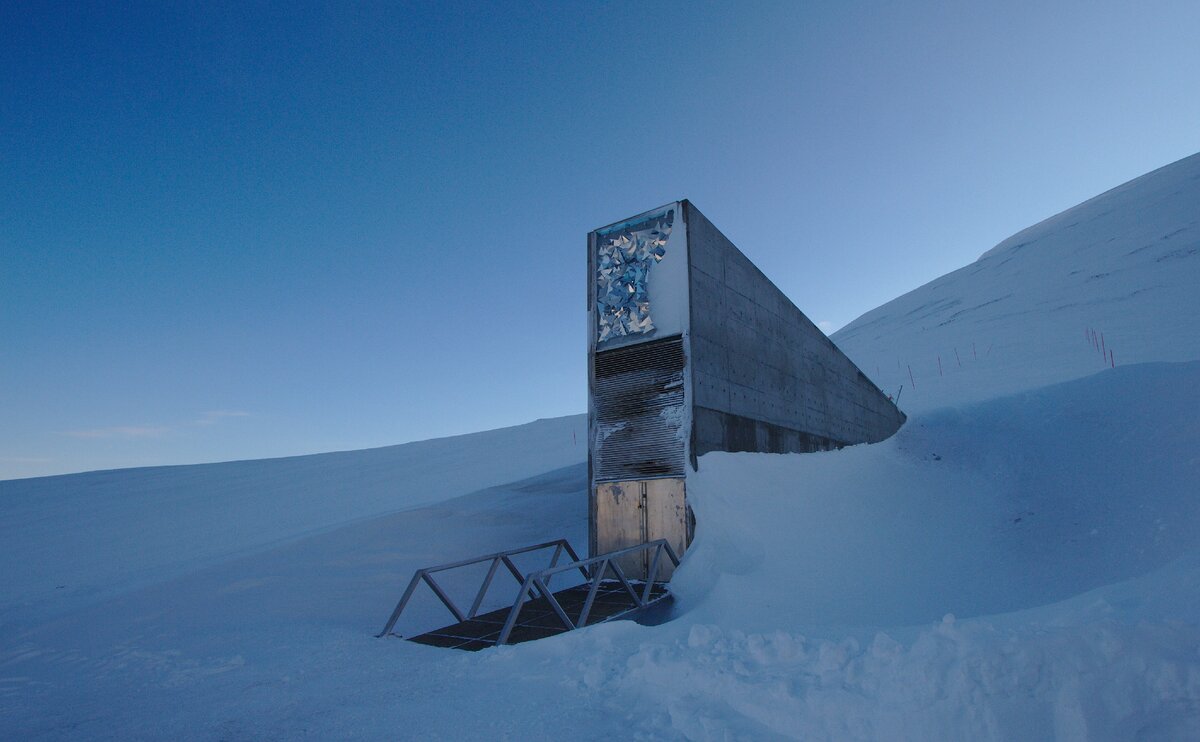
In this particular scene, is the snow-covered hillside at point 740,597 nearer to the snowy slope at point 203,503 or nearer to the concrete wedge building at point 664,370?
the snowy slope at point 203,503

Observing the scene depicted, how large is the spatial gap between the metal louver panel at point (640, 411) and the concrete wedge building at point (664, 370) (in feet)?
0.06

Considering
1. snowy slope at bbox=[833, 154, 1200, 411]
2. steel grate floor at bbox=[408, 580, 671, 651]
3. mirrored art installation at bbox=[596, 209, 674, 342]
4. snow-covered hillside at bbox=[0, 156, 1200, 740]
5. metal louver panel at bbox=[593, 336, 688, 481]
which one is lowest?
steel grate floor at bbox=[408, 580, 671, 651]

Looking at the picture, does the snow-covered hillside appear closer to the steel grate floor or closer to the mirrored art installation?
the steel grate floor

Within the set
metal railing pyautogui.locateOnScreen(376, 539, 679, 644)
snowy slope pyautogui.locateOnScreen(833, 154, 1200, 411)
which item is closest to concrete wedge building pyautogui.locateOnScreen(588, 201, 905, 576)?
metal railing pyautogui.locateOnScreen(376, 539, 679, 644)

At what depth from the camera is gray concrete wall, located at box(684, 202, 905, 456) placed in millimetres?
9914

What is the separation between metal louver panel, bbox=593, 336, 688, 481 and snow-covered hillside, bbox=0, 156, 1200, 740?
0.78 meters

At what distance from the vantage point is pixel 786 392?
1290 centimetres

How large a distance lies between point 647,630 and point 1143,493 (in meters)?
8.09

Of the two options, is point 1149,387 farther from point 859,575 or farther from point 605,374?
point 605,374

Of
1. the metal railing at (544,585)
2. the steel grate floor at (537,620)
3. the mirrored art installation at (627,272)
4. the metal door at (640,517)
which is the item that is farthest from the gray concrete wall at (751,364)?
the steel grate floor at (537,620)

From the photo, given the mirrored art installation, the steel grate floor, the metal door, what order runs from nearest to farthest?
the steel grate floor < the metal door < the mirrored art installation

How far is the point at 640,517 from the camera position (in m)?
9.68

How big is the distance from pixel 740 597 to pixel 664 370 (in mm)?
3745

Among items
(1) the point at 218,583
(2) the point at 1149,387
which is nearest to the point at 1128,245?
(2) the point at 1149,387
